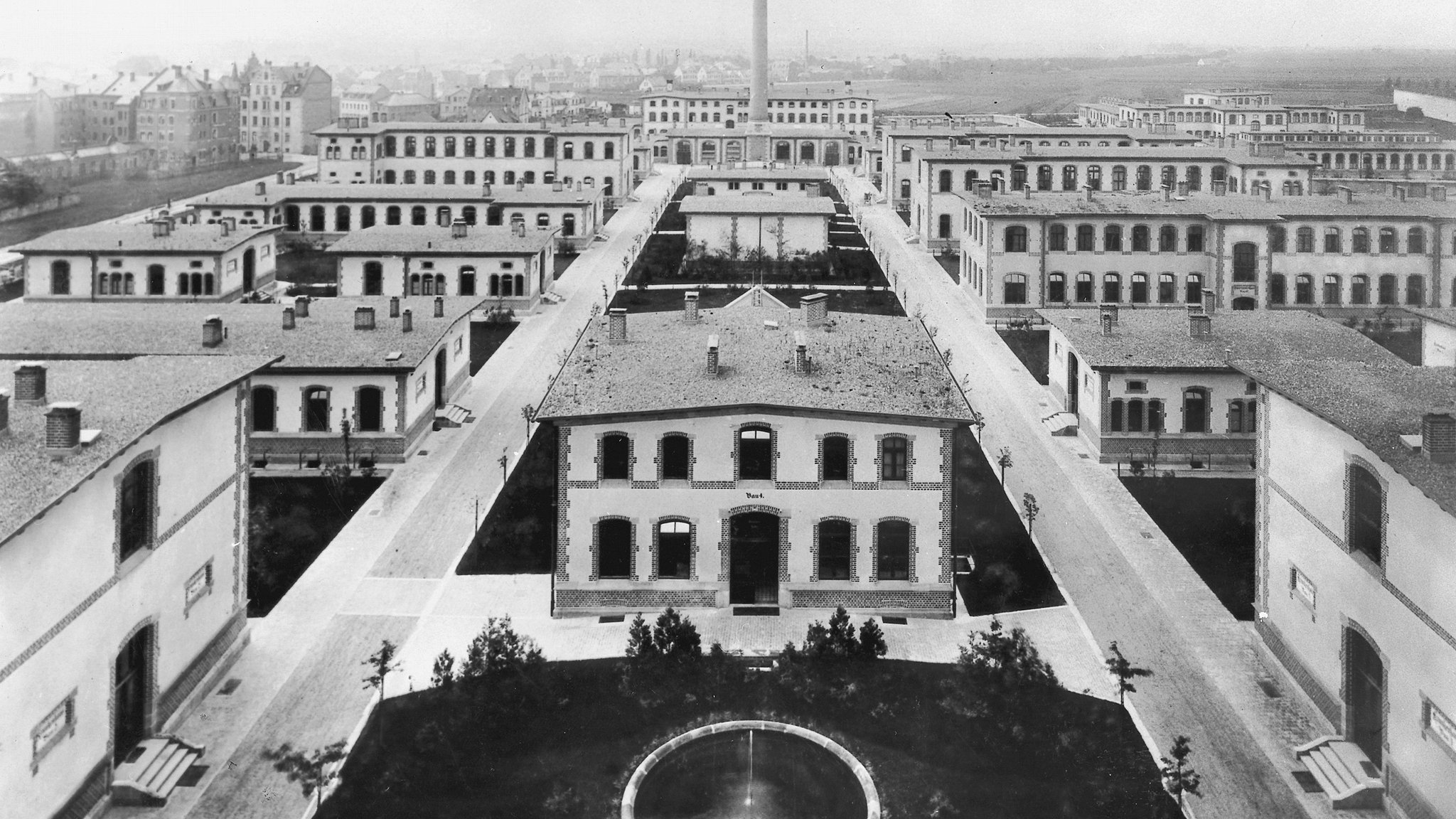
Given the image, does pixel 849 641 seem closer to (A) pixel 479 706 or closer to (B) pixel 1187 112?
(A) pixel 479 706

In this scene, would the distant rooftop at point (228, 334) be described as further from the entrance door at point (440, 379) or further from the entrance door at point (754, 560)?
the entrance door at point (754, 560)

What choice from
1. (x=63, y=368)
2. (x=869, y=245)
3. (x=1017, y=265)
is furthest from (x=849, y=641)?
(x=869, y=245)

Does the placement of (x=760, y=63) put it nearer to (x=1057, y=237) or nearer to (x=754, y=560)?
Result: (x=1057, y=237)

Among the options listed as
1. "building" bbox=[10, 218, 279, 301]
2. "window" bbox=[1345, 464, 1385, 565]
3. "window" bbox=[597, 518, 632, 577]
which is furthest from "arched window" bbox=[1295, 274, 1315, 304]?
"building" bbox=[10, 218, 279, 301]

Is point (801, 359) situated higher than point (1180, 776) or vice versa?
point (801, 359)

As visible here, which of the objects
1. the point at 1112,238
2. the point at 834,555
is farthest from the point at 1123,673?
the point at 1112,238
